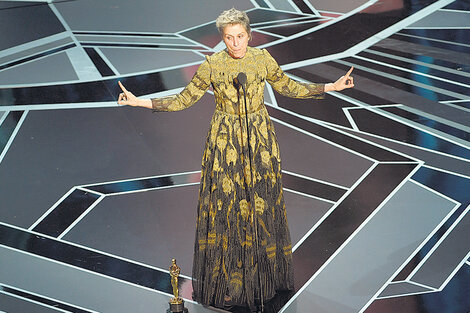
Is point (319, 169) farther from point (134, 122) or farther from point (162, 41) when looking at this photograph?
point (162, 41)

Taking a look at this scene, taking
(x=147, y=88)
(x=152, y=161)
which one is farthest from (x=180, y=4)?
(x=152, y=161)

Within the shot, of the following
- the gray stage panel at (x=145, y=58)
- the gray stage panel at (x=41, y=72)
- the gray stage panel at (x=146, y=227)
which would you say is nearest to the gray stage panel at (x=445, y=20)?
the gray stage panel at (x=145, y=58)

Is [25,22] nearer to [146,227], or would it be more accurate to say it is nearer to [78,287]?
[146,227]

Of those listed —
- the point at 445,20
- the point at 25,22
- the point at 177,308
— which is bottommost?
the point at 177,308

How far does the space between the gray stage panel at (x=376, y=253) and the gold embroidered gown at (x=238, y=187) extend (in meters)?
0.25

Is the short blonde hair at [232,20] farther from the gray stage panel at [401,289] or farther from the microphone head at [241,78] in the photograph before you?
the gray stage panel at [401,289]

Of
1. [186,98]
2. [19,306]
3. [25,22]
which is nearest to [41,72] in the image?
[25,22]

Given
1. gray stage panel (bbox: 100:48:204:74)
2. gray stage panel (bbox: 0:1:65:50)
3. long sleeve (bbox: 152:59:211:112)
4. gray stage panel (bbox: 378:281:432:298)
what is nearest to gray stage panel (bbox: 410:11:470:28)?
gray stage panel (bbox: 100:48:204:74)

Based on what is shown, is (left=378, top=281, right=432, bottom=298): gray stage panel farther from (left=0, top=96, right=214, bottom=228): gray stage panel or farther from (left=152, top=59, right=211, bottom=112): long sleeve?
(left=0, top=96, right=214, bottom=228): gray stage panel

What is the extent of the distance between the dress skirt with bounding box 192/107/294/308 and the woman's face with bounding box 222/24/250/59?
328 millimetres

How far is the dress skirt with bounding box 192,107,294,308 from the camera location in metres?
4.10

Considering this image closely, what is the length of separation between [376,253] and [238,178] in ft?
3.95

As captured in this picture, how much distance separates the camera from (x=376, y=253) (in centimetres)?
489

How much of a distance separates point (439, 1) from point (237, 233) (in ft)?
19.4
